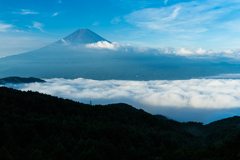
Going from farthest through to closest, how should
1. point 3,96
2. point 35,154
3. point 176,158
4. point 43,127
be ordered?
point 3,96
point 43,127
point 176,158
point 35,154

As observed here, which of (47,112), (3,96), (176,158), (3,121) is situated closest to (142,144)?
(176,158)

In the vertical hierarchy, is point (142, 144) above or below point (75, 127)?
below

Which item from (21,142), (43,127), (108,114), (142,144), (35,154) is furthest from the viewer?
(108,114)

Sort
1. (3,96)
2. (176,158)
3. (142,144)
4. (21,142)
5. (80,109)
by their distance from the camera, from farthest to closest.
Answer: (80,109), (3,96), (142,144), (21,142), (176,158)

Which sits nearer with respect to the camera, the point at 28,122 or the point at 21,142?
the point at 21,142

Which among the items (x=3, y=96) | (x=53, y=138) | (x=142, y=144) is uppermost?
(x=3, y=96)

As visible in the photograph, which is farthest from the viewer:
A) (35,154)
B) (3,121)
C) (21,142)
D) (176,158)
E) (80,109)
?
(80,109)

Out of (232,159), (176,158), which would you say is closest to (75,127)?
(176,158)

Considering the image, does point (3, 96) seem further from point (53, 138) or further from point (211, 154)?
point (211, 154)

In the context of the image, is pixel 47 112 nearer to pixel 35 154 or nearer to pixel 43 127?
pixel 43 127
